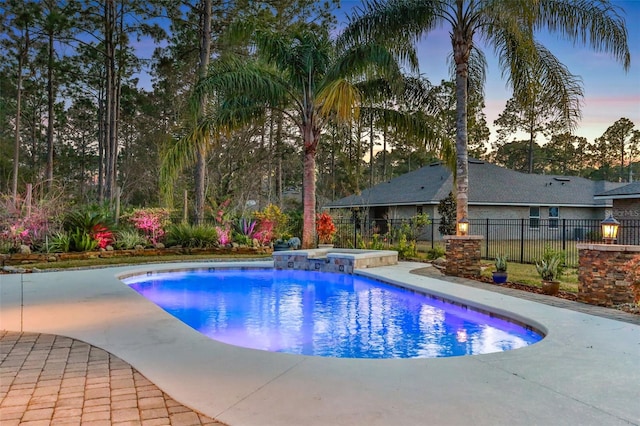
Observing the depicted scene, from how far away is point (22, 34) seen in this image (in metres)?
25.7

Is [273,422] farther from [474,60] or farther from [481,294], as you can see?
[474,60]

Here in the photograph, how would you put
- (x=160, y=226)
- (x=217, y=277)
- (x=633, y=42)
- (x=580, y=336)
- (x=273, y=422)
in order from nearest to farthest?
(x=273, y=422)
(x=580, y=336)
(x=633, y=42)
(x=217, y=277)
(x=160, y=226)

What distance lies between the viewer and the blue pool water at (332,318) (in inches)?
218

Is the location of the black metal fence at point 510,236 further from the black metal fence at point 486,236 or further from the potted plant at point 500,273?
the potted plant at point 500,273

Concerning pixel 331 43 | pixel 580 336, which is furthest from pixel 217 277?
pixel 580 336

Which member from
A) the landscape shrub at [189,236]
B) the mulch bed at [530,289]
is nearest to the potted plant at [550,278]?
the mulch bed at [530,289]

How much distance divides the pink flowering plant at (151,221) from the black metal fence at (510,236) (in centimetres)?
640

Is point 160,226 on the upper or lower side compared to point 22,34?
lower

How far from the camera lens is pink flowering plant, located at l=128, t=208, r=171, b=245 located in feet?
48.2

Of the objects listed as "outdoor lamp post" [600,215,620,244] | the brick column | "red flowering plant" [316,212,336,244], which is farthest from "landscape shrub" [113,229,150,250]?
"outdoor lamp post" [600,215,620,244]

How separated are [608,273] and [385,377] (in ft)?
16.2

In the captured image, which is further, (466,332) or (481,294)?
(481,294)

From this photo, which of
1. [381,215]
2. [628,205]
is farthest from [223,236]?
[628,205]

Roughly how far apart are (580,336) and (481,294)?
2.74 meters
